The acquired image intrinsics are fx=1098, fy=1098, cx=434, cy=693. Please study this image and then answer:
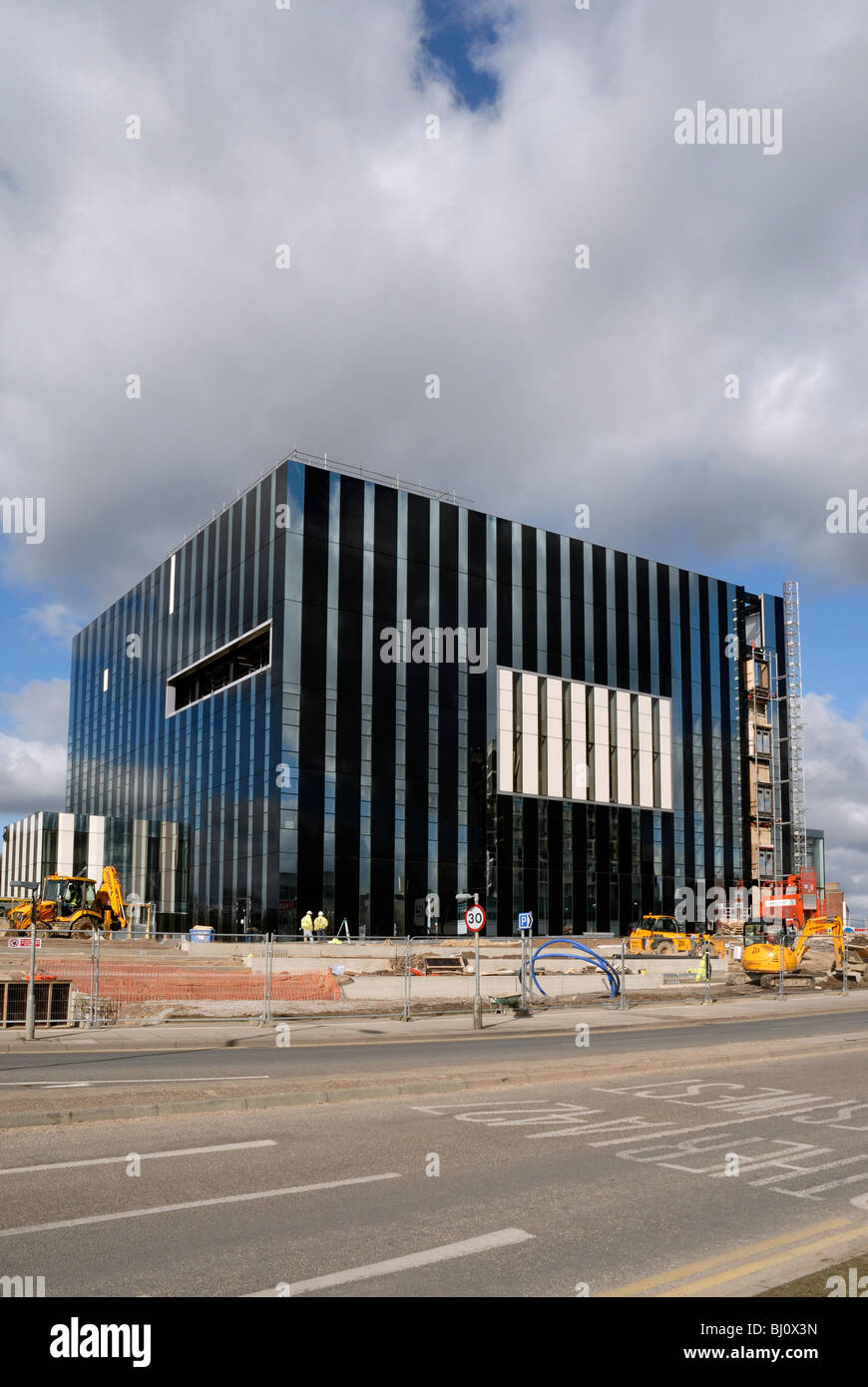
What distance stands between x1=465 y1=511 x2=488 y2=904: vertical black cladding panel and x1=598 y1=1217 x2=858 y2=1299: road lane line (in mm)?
52199

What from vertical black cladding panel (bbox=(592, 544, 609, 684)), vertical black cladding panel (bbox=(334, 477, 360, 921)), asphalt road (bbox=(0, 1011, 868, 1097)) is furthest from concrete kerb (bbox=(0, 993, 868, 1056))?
vertical black cladding panel (bbox=(592, 544, 609, 684))

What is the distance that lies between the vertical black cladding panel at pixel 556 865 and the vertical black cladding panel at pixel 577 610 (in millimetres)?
8269

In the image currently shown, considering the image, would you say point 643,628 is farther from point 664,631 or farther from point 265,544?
point 265,544

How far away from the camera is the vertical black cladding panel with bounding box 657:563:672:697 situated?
70.7 meters

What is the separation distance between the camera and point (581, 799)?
213ft

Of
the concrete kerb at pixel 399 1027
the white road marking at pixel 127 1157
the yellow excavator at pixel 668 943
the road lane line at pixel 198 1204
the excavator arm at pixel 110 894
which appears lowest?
the yellow excavator at pixel 668 943

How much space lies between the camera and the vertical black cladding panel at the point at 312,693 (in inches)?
2114

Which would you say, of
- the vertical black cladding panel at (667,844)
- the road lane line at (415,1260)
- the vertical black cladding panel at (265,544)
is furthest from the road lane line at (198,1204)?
the vertical black cladding panel at (667,844)

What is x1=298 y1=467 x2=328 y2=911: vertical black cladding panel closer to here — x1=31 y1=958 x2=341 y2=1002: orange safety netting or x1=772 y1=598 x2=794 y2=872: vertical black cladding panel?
x1=31 y1=958 x2=341 y2=1002: orange safety netting

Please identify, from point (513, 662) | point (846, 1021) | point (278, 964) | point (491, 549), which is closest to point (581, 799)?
point (513, 662)

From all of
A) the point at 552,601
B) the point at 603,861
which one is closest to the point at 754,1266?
the point at 603,861

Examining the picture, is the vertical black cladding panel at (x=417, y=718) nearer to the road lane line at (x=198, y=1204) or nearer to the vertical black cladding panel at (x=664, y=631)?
the vertical black cladding panel at (x=664, y=631)

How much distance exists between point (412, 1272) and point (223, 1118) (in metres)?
5.82
